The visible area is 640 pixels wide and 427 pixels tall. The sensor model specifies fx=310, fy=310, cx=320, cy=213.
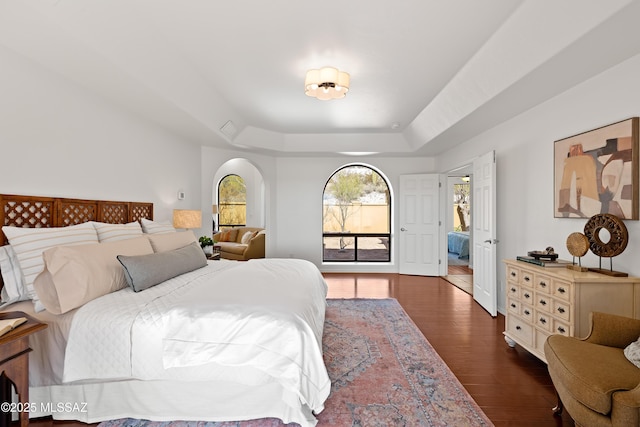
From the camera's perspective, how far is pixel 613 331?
1850 mm

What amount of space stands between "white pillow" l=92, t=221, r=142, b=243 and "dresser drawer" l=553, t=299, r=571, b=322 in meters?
3.55

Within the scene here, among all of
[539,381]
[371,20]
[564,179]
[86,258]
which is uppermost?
[371,20]

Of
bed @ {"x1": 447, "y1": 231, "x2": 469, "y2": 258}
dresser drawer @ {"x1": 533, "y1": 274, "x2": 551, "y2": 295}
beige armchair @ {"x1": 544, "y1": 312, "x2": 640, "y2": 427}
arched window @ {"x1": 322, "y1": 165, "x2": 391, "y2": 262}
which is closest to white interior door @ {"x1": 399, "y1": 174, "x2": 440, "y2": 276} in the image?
arched window @ {"x1": 322, "y1": 165, "x2": 391, "y2": 262}

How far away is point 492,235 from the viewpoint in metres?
3.82

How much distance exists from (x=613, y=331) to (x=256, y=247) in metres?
5.90

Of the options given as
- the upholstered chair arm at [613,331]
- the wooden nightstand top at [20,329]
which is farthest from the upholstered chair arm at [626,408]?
the wooden nightstand top at [20,329]

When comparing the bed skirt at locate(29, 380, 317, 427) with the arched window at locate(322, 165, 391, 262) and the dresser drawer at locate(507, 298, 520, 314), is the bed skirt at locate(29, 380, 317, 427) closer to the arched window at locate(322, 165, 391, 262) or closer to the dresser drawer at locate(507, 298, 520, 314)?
the dresser drawer at locate(507, 298, 520, 314)

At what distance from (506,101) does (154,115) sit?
12.5 ft

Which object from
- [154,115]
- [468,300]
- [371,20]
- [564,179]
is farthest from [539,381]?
[154,115]

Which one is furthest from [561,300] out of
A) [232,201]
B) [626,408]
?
[232,201]

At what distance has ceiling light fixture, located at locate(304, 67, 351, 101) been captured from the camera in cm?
296

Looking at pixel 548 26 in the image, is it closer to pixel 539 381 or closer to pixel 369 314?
pixel 539 381

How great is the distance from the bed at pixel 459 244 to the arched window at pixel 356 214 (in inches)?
76.1

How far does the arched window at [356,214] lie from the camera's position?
23.7 feet
